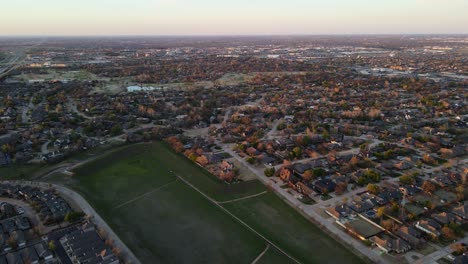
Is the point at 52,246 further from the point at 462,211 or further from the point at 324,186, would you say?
the point at 462,211

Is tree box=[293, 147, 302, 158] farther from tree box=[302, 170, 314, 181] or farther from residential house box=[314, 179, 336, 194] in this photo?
residential house box=[314, 179, 336, 194]

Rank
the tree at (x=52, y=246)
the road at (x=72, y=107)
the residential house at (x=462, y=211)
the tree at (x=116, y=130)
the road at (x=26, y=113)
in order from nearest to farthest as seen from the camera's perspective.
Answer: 1. the tree at (x=52, y=246)
2. the residential house at (x=462, y=211)
3. the tree at (x=116, y=130)
4. the road at (x=26, y=113)
5. the road at (x=72, y=107)

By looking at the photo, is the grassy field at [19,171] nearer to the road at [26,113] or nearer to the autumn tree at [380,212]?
the road at [26,113]

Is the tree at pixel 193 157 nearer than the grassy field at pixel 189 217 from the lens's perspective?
No

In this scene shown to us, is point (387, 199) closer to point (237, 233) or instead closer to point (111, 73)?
point (237, 233)

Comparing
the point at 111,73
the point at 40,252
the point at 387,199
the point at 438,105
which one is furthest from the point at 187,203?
the point at 111,73

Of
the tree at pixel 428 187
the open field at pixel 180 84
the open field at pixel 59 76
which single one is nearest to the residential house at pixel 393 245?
the tree at pixel 428 187
